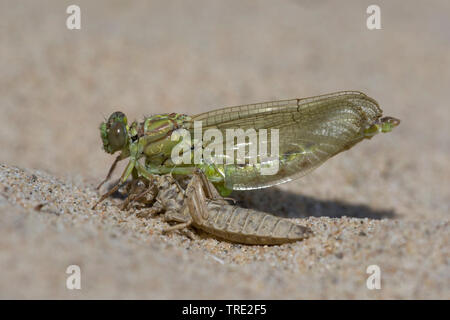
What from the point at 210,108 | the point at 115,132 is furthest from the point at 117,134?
the point at 210,108

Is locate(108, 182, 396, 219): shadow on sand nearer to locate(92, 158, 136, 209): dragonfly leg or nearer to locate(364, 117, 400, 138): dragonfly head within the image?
locate(92, 158, 136, 209): dragonfly leg

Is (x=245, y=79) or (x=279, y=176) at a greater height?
(x=245, y=79)

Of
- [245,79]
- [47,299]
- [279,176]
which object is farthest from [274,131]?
[245,79]

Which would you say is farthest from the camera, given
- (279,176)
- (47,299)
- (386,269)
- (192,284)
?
(279,176)

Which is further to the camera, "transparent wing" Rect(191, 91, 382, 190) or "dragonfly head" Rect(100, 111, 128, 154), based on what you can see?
"dragonfly head" Rect(100, 111, 128, 154)

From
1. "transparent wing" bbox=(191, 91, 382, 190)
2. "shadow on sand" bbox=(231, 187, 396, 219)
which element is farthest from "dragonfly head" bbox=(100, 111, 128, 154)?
"shadow on sand" bbox=(231, 187, 396, 219)

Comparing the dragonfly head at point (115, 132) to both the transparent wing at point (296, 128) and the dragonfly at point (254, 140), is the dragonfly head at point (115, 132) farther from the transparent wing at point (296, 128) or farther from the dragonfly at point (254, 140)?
the transparent wing at point (296, 128)
